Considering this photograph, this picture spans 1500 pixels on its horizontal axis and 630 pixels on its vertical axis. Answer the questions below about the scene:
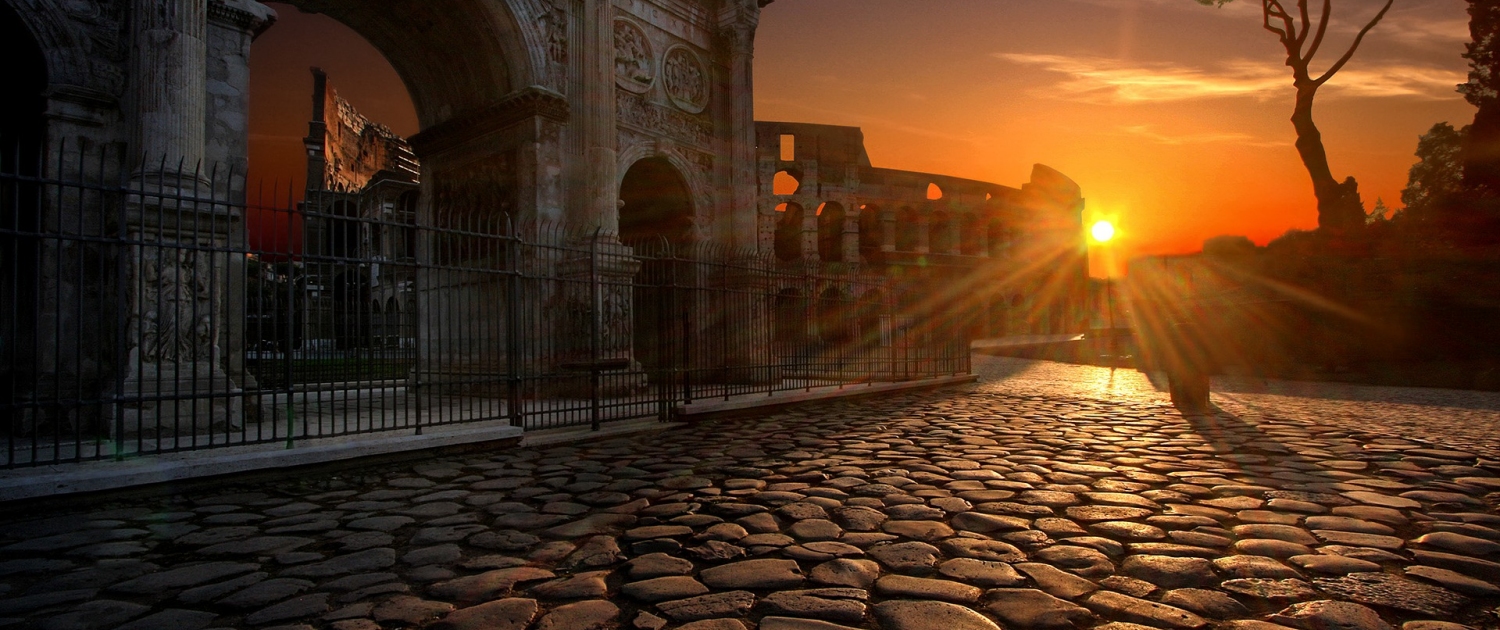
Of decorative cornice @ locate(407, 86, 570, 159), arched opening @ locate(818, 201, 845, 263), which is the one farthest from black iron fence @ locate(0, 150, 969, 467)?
arched opening @ locate(818, 201, 845, 263)

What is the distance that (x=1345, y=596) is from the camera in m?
2.31

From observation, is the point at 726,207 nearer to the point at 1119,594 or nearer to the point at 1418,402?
the point at 1418,402

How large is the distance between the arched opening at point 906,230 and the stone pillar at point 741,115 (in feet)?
89.6

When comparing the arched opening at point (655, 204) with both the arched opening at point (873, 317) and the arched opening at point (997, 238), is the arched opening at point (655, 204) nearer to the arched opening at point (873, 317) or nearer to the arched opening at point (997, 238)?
the arched opening at point (873, 317)

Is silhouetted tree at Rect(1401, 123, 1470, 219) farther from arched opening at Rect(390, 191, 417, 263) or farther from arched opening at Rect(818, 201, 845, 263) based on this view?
arched opening at Rect(390, 191, 417, 263)

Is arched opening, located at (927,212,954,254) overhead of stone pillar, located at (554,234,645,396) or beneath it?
overhead

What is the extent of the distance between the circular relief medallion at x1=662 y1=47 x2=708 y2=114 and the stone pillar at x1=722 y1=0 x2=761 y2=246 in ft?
1.92

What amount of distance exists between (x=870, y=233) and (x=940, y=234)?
4860 mm

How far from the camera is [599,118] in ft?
33.1

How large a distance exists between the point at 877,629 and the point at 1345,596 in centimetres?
152

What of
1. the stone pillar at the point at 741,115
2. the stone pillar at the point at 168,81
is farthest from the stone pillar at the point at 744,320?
the stone pillar at the point at 168,81

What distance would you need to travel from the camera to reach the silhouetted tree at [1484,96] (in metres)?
19.1

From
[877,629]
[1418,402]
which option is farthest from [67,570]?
[1418,402]

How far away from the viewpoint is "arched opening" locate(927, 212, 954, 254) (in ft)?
131
